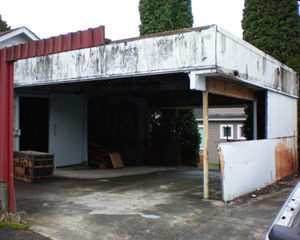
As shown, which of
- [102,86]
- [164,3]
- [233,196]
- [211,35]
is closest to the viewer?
[211,35]

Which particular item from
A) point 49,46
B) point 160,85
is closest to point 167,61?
point 49,46

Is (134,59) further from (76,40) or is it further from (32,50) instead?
(32,50)

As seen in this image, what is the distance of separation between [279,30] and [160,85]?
654 cm

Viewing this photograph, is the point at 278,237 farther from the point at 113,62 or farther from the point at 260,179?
the point at 260,179

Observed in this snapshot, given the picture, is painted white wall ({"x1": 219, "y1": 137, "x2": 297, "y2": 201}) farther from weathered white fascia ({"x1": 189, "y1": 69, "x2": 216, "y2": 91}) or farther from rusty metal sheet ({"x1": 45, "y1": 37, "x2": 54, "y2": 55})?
rusty metal sheet ({"x1": 45, "y1": 37, "x2": 54, "y2": 55})

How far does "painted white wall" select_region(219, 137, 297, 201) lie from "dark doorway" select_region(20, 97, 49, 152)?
792cm

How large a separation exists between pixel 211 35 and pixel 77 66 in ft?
12.5

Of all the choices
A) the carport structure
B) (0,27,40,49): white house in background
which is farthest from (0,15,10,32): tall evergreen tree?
the carport structure

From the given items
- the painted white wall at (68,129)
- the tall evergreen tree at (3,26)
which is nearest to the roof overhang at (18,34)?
the painted white wall at (68,129)

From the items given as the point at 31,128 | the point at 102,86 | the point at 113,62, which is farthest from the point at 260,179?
the point at 31,128

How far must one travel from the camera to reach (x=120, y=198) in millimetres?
7730

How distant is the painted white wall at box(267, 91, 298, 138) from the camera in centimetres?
1052

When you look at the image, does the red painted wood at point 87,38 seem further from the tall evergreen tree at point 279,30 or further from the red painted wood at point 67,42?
the tall evergreen tree at point 279,30

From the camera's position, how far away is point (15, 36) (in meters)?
12.1
